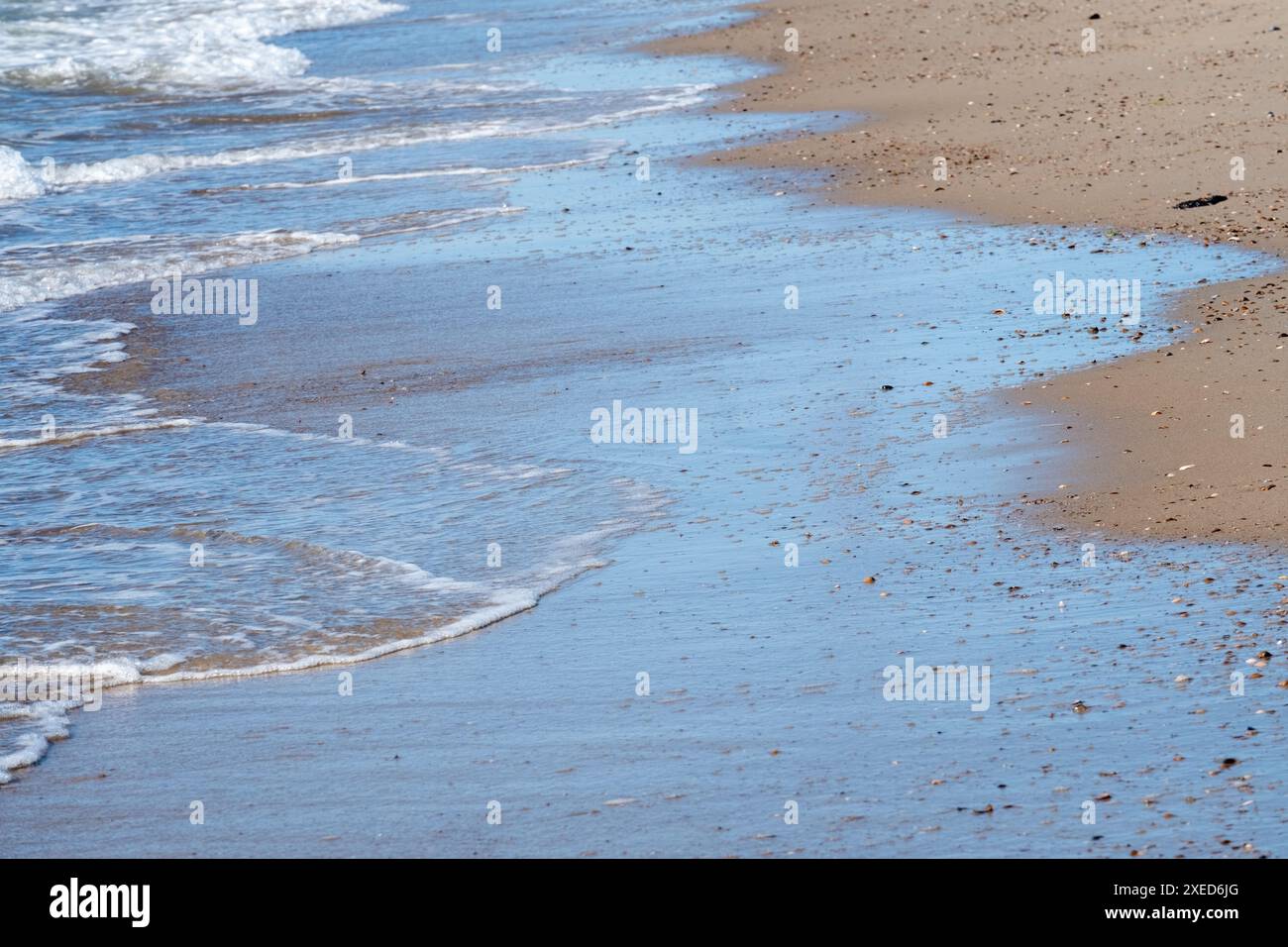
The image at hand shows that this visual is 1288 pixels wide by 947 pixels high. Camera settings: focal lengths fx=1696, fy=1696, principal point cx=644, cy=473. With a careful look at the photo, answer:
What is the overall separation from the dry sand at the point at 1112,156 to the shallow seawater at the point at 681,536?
38 cm

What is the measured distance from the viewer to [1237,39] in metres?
19.8

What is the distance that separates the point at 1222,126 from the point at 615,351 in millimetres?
7502

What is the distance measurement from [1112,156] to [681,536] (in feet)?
29.7

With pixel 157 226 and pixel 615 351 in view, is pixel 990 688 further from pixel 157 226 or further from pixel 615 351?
pixel 157 226

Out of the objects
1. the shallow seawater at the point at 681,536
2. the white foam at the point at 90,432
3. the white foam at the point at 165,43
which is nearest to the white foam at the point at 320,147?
the shallow seawater at the point at 681,536

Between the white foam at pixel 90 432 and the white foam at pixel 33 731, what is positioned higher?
the white foam at pixel 90 432

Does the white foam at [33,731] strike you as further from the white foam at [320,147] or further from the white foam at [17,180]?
the white foam at [320,147]

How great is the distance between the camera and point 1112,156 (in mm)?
14688

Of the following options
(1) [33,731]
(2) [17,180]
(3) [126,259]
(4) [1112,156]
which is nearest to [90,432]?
(1) [33,731]

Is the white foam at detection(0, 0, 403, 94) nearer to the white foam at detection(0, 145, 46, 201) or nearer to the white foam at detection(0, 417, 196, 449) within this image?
the white foam at detection(0, 145, 46, 201)

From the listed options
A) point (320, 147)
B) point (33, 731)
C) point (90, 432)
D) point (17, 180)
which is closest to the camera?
point (33, 731)

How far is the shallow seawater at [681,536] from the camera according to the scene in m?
4.77

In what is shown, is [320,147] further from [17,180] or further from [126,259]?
[126,259]

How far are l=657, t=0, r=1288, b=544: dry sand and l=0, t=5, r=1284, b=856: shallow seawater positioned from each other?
1.24 ft
